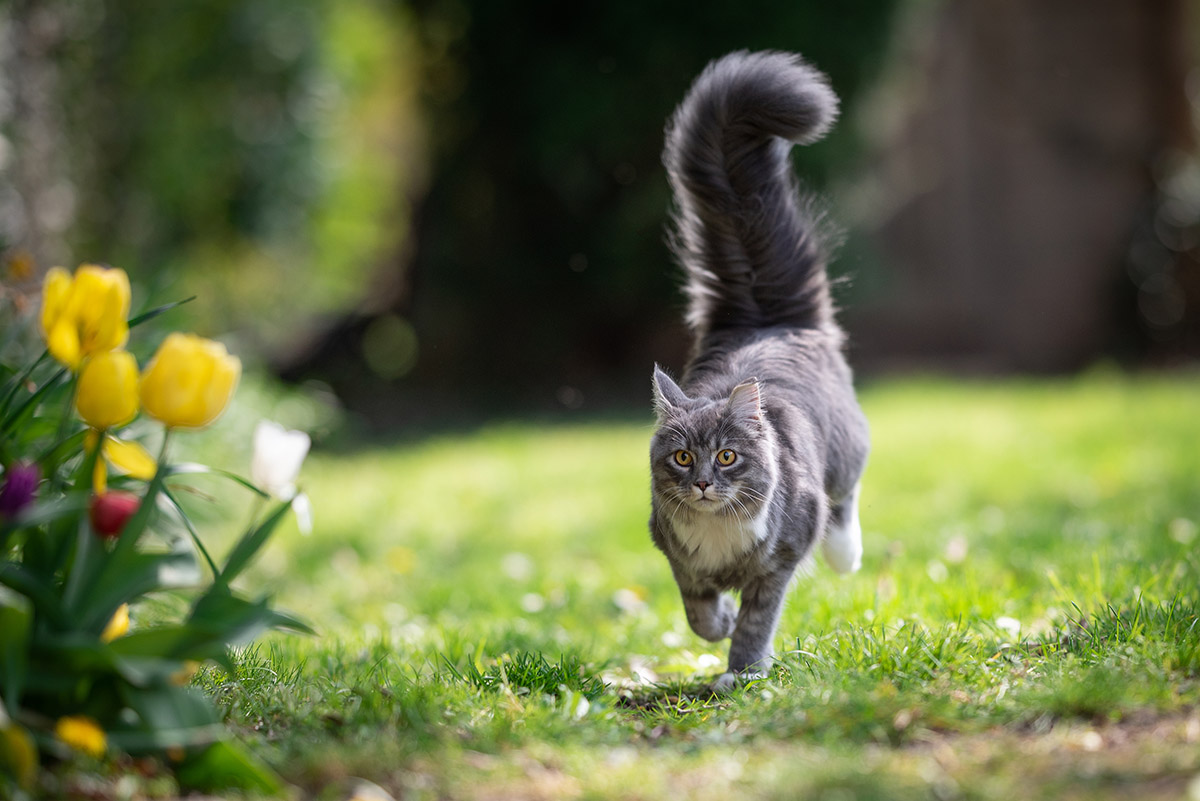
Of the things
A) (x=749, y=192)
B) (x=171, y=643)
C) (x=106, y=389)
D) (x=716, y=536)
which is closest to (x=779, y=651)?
(x=716, y=536)

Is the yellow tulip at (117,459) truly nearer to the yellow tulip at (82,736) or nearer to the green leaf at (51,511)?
the green leaf at (51,511)

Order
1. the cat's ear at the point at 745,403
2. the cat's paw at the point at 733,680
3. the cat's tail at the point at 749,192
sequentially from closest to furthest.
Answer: the cat's paw at the point at 733,680
the cat's ear at the point at 745,403
the cat's tail at the point at 749,192

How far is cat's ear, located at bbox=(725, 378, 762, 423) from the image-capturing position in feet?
9.22

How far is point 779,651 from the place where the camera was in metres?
2.98

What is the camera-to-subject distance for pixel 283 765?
2121 mm

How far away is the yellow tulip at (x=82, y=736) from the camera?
189 centimetres

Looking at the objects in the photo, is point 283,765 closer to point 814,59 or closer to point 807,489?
point 807,489

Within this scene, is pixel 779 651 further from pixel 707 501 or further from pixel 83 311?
pixel 83 311

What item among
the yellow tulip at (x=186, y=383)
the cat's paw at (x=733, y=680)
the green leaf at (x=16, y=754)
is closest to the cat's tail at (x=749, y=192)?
the cat's paw at (x=733, y=680)

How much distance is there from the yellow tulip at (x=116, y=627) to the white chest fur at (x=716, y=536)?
142 cm

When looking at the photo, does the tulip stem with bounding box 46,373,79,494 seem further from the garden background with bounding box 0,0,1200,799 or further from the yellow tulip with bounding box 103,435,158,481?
the garden background with bounding box 0,0,1200,799

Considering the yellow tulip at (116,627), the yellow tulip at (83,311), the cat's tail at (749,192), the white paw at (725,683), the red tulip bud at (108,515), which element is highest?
the cat's tail at (749,192)

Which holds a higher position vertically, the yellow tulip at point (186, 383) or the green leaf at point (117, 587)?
the yellow tulip at point (186, 383)

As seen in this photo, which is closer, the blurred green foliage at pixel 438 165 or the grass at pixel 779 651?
the grass at pixel 779 651
